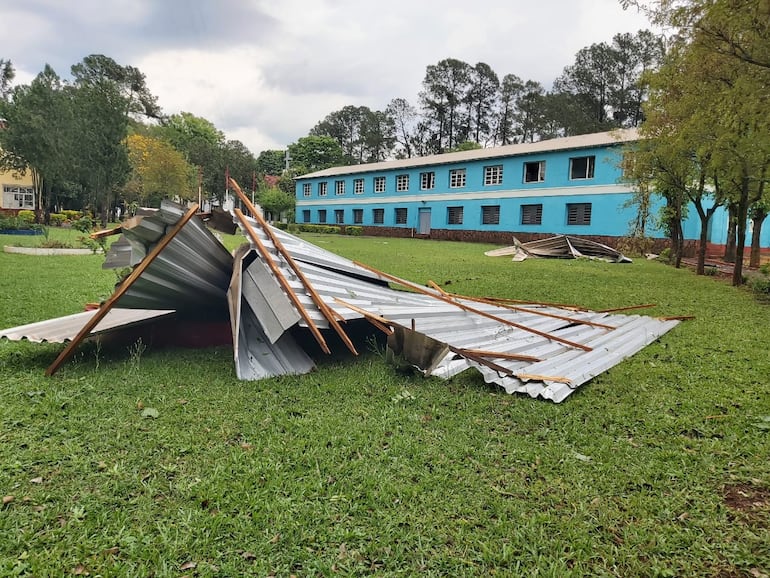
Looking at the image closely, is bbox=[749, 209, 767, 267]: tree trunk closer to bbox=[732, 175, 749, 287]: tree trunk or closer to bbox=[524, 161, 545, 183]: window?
bbox=[732, 175, 749, 287]: tree trunk

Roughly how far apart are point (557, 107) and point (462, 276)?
40.1 meters

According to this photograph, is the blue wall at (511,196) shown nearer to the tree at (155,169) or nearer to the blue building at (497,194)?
the blue building at (497,194)

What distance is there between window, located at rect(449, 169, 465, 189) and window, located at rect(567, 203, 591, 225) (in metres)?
8.23

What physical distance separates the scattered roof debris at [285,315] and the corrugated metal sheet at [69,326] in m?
0.01

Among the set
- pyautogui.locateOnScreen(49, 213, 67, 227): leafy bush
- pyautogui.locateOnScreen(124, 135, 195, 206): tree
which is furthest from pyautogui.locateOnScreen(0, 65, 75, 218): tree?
pyautogui.locateOnScreen(124, 135, 195, 206): tree

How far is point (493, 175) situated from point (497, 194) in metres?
1.44

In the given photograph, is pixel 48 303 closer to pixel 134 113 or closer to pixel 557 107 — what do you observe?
pixel 557 107

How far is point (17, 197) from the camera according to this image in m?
40.9

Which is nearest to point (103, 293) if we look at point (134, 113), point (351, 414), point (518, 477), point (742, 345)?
point (351, 414)

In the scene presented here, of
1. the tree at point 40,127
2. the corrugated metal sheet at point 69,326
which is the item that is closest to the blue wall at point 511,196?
the corrugated metal sheet at point 69,326

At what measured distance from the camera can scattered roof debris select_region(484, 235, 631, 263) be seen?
19.2 m

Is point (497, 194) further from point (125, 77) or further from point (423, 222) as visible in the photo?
point (125, 77)

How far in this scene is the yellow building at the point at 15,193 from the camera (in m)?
39.7

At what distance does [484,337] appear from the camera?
17.7 ft
